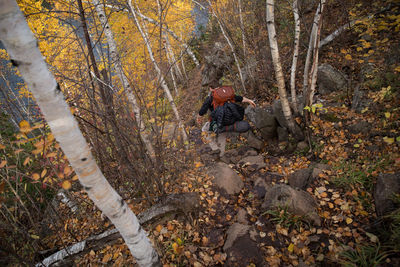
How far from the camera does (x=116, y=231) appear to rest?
8.32 feet

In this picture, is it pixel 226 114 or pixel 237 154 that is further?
pixel 226 114

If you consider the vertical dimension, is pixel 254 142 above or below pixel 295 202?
below

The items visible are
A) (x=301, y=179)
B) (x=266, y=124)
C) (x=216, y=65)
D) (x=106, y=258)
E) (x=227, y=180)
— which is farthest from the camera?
(x=216, y=65)

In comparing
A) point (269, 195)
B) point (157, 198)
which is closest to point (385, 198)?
point (269, 195)

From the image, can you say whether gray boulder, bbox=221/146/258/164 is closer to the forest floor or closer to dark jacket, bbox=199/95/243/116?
the forest floor

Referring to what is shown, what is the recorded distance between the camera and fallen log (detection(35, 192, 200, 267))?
2.49m

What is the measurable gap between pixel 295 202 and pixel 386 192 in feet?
3.35

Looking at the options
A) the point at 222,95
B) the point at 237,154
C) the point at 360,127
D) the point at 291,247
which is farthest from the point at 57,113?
the point at 360,127

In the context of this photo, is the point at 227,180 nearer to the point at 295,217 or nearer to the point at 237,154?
the point at 295,217

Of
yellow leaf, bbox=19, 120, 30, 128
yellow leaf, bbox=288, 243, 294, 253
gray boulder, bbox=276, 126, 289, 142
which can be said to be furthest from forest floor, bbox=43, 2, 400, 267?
yellow leaf, bbox=19, 120, 30, 128

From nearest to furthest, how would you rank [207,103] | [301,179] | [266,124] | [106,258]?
[106,258] → [301,179] → [266,124] → [207,103]

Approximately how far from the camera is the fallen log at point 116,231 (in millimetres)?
2488

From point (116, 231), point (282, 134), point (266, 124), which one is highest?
point (116, 231)

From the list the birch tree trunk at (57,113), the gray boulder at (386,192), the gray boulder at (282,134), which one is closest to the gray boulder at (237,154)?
the gray boulder at (282,134)
